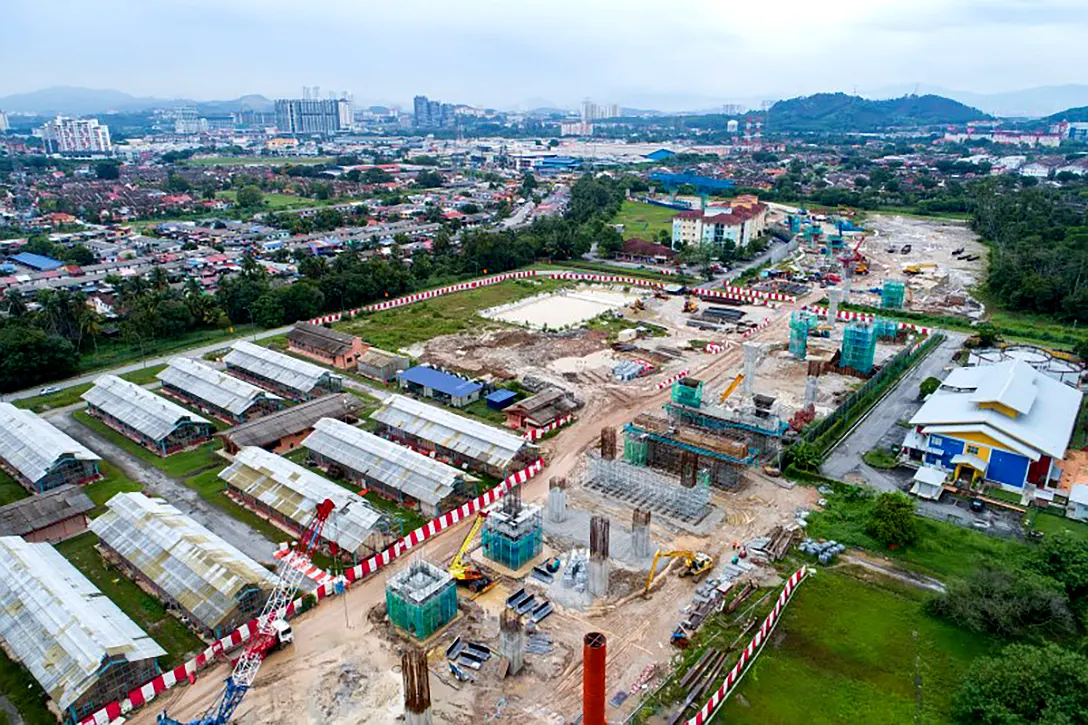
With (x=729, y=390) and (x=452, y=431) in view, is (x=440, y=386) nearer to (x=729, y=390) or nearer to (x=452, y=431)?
(x=452, y=431)

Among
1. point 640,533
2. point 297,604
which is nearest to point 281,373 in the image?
point 297,604

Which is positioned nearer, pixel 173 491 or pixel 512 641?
pixel 512 641

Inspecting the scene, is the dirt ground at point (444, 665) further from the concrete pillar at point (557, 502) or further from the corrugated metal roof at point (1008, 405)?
the corrugated metal roof at point (1008, 405)

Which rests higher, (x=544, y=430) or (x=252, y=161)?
(x=252, y=161)

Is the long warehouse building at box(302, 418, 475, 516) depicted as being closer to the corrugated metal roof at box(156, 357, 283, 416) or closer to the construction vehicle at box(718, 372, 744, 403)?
the corrugated metal roof at box(156, 357, 283, 416)

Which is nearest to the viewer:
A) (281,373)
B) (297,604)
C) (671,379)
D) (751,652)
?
(751,652)

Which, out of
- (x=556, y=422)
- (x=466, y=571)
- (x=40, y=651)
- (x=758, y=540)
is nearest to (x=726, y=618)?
(x=758, y=540)

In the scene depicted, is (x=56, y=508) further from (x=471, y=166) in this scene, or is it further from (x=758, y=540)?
(x=471, y=166)
